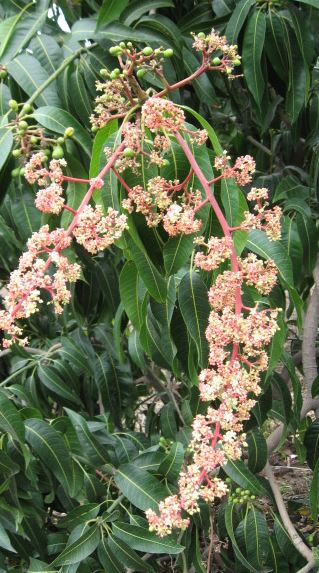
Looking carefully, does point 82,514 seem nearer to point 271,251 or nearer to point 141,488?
point 141,488

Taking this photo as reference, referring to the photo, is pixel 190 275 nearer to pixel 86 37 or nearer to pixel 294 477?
pixel 86 37

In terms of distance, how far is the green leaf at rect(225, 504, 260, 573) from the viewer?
164 centimetres

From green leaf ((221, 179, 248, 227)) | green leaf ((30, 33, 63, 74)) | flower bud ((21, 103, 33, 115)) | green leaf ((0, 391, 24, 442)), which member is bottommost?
green leaf ((0, 391, 24, 442))

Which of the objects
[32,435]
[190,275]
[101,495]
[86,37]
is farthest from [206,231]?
[101,495]

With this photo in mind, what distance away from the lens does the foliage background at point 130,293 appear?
115 cm

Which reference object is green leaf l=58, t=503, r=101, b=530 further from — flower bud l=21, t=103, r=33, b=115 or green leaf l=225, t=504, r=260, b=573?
flower bud l=21, t=103, r=33, b=115

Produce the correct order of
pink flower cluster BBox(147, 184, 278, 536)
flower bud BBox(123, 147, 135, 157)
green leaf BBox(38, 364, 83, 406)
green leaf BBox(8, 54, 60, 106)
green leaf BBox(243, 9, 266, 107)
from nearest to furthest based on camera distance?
pink flower cluster BBox(147, 184, 278, 536) → flower bud BBox(123, 147, 135, 157) → green leaf BBox(8, 54, 60, 106) → green leaf BBox(243, 9, 266, 107) → green leaf BBox(38, 364, 83, 406)

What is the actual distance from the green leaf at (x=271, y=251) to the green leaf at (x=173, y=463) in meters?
0.46

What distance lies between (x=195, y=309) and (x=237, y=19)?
679 millimetres

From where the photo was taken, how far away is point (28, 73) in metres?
1.25

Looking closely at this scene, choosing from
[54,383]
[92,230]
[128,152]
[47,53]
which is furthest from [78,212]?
[54,383]

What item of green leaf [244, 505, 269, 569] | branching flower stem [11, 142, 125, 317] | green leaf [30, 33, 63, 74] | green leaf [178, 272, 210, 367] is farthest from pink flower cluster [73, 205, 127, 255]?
green leaf [244, 505, 269, 569]

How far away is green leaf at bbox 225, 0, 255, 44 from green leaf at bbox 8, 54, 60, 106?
404 mm

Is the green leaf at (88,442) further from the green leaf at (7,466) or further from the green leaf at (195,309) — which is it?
the green leaf at (195,309)
